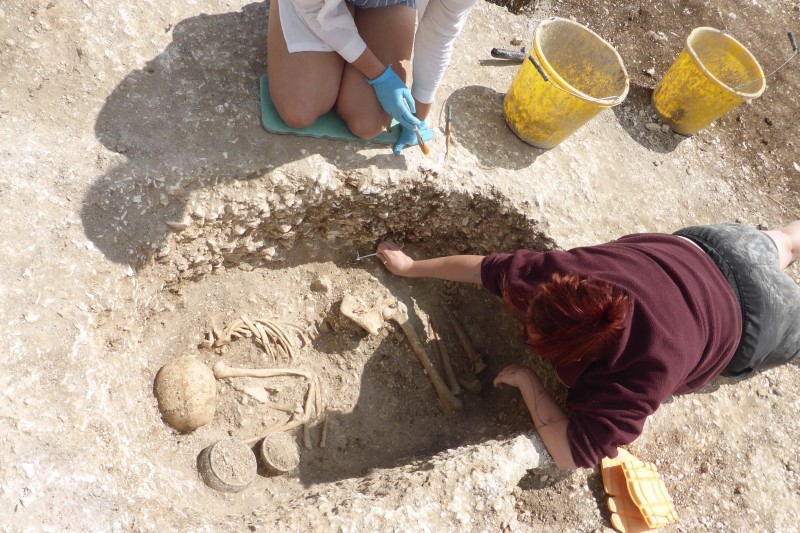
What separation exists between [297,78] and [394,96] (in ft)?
1.54

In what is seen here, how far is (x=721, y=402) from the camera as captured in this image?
2.91 m

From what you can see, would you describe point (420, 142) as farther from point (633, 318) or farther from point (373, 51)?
point (633, 318)

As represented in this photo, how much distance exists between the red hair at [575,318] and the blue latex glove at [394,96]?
1136 millimetres

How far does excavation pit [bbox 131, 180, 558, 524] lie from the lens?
8.63 feet

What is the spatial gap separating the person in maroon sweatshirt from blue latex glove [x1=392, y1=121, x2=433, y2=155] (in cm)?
63

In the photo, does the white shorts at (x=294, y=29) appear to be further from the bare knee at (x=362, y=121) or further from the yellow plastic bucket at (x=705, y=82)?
the yellow plastic bucket at (x=705, y=82)

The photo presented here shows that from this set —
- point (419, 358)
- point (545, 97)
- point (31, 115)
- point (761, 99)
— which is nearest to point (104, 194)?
point (31, 115)

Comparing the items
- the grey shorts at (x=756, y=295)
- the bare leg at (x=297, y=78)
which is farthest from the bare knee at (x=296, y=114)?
the grey shorts at (x=756, y=295)

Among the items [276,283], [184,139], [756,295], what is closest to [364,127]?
[184,139]

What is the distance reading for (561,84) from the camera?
9.23 feet

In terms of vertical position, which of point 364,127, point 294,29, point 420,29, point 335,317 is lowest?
point 335,317

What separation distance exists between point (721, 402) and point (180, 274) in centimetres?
288

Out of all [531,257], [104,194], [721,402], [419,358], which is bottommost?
[419,358]

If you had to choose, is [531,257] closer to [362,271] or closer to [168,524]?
[362,271]
